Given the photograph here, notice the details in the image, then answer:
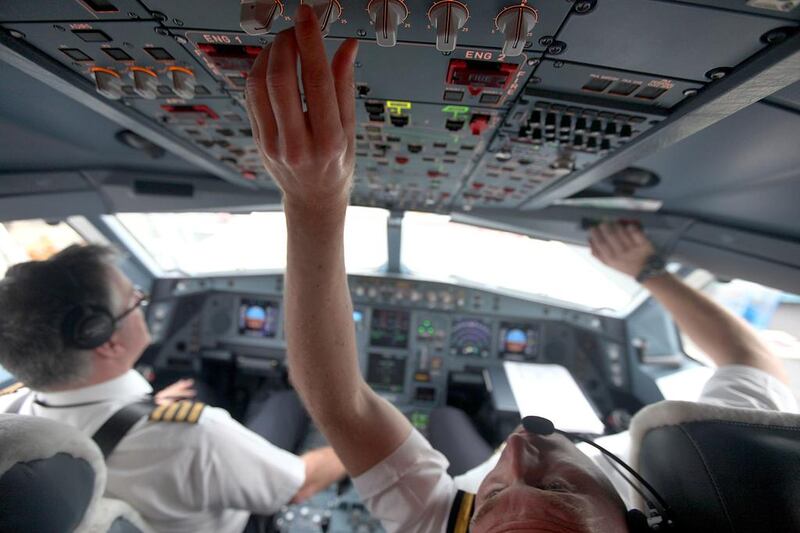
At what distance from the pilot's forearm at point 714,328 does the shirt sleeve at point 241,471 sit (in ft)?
5.57

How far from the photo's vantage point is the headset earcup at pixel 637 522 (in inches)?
29.7

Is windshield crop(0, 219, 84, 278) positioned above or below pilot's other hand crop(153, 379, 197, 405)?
above

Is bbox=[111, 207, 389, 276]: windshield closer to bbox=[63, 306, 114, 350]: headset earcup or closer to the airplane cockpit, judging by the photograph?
the airplane cockpit

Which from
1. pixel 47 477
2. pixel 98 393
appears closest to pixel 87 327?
pixel 98 393

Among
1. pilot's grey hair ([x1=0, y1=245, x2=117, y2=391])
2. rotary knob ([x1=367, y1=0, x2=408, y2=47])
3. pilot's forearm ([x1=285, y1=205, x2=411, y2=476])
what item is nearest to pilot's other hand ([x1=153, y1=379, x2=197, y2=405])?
pilot's grey hair ([x1=0, y1=245, x2=117, y2=391])

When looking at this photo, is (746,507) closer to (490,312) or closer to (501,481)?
(501,481)

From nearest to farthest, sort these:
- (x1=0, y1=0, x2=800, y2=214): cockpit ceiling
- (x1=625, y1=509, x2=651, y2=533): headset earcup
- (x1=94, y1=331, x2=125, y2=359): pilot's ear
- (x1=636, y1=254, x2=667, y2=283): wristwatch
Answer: (x1=0, y1=0, x2=800, y2=214): cockpit ceiling → (x1=625, y1=509, x2=651, y2=533): headset earcup → (x1=94, y1=331, x2=125, y2=359): pilot's ear → (x1=636, y1=254, x2=667, y2=283): wristwatch

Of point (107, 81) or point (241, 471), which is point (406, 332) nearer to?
point (241, 471)

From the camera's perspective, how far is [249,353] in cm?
317

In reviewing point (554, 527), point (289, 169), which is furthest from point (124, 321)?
point (554, 527)

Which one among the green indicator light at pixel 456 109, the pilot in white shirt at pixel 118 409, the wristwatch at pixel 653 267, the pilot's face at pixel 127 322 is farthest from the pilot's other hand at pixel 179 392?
the wristwatch at pixel 653 267

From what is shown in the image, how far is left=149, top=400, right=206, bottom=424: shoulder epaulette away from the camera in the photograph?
4.07ft

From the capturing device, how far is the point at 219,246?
312cm

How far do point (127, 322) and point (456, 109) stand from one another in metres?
1.50
